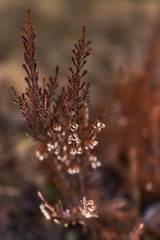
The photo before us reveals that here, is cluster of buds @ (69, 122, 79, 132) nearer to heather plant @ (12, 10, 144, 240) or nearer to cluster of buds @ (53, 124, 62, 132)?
heather plant @ (12, 10, 144, 240)

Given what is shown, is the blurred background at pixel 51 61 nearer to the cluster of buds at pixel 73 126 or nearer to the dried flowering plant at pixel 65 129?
the dried flowering plant at pixel 65 129

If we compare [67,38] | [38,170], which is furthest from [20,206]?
[67,38]

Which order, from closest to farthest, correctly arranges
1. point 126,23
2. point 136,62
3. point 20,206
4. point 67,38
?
point 20,206 < point 136,62 < point 67,38 < point 126,23

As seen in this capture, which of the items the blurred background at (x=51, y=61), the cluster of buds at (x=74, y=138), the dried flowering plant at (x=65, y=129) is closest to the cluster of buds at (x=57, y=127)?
the dried flowering plant at (x=65, y=129)

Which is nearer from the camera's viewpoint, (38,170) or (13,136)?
(38,170)

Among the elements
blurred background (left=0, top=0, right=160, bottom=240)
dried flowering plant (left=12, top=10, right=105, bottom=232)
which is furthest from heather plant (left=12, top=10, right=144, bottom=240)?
blurred background (left=0, top=0, right=160, bottom=240)

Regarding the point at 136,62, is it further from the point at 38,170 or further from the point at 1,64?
the point at 38,170

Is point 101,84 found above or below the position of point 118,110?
above
